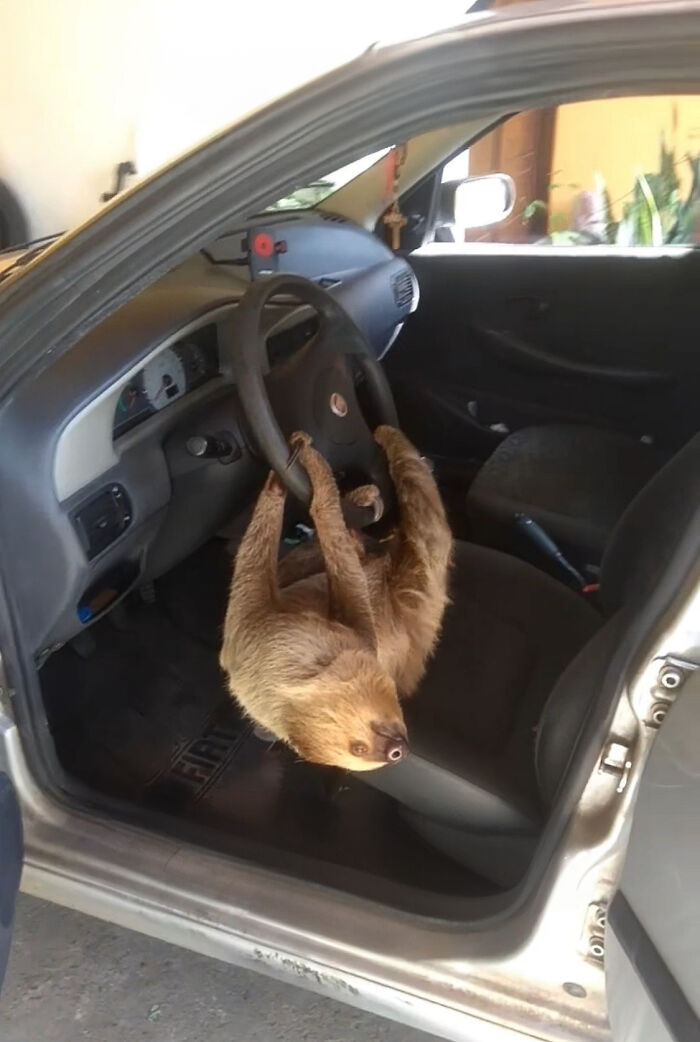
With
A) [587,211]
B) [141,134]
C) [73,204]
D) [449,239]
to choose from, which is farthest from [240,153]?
[73,204]

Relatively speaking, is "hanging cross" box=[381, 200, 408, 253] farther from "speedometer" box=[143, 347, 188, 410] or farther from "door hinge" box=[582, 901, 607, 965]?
"door hinge" box=[582, 901, 607, 965]

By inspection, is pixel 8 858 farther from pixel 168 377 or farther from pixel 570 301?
pixel 570 301

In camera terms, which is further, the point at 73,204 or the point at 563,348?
the point at 73,204

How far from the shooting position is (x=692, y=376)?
2.42 metres

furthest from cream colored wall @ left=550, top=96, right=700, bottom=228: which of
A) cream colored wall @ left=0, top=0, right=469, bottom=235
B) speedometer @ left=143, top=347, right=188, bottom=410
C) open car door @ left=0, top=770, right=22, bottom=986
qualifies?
open car door @ left=0, top=770, right=22, bottom=986

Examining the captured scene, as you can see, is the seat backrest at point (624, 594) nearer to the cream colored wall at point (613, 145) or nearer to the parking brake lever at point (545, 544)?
the parking brake lever at point (545, 544)

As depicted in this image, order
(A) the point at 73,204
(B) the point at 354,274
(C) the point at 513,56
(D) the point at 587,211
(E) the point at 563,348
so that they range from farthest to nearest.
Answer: (A) the point at 73,204 < (D) the point at 587,211 < (E) the point at 563,348 < (B) the point at 354,274 < (C) the point at 513,56

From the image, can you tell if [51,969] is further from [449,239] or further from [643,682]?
[449,239]

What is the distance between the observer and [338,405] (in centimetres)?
144

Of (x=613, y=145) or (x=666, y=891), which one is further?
(x=613, y=145)

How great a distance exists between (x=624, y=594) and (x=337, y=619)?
422mm

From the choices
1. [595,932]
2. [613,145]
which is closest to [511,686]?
[595,932]

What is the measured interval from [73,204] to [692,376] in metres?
3.28

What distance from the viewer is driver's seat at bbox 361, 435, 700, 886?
114cm
